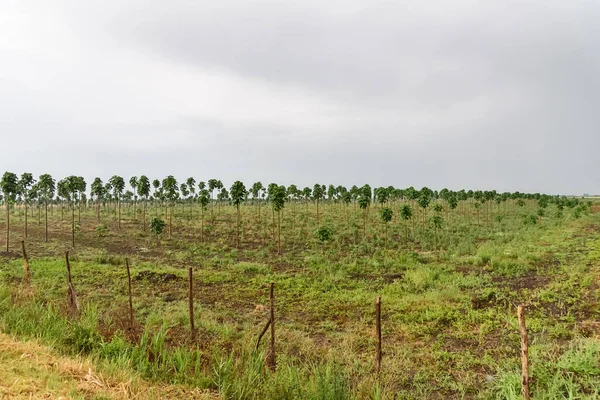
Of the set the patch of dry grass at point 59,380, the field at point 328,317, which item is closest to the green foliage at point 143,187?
the field at point 328,317

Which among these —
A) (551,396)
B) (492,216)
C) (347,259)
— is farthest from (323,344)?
(492,216)

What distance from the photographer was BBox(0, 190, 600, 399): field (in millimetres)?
6016

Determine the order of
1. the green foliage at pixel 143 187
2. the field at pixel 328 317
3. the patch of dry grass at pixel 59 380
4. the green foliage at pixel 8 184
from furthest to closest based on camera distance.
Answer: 1. the green foliage at pixel 143 187
2. the green foliage at pixel 8 184
3. the field at pixel 328 317
4. the patch of dry grass at pixel 59 380

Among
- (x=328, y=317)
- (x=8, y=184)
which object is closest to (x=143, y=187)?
(x=8, y=184)

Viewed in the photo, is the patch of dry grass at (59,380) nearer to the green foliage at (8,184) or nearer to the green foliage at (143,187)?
the green foliage at (8,184)

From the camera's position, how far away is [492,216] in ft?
189

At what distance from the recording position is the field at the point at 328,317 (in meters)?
6.02

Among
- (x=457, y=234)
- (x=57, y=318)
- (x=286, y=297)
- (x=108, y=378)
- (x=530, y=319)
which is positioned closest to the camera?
(x=108, y=378)

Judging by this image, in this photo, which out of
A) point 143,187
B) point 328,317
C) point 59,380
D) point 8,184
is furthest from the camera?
point 143,187

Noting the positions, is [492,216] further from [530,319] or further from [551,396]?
[551,396]

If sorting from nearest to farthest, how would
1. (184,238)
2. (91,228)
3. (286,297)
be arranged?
(286,297)
(184,238)
(91,228)

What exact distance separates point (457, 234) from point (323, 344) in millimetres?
32220

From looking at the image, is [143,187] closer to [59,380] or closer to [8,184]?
[8,184]

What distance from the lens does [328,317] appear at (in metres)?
13.4
